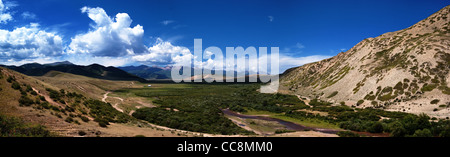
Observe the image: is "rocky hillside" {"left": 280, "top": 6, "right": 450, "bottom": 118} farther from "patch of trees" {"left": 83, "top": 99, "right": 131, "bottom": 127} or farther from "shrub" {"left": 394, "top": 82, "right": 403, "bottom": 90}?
"patch of trees" {"left": 83, "top": 99, "right": 131, "bottom": 127}

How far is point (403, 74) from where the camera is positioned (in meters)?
64.1

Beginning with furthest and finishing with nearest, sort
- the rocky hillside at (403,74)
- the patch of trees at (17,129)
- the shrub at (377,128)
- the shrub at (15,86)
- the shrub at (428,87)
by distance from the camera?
the shrub at (428,87)
the rocky hillside at (403,74)
the shrub at (377,128)
the shrub at (15,86)
the patch of trees at (17,129)

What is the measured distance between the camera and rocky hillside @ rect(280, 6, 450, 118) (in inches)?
2061

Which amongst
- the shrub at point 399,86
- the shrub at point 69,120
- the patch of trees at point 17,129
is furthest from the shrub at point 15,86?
the shrub at point 399,86

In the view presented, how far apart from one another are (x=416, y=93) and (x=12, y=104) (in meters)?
83.3

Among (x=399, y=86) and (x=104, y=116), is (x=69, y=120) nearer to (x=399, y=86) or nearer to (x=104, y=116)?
(x=104, y=116)

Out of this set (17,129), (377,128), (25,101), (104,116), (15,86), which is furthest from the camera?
(104,116)

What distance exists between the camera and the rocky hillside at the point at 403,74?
172ft

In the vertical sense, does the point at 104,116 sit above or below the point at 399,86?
below

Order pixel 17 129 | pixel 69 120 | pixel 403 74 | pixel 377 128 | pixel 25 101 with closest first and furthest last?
1. pixel 17 129
2. pixel 69 120
3. pixel 25 101
4. pixel 377 128
5. pixel 403 74

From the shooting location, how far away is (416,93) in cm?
5441

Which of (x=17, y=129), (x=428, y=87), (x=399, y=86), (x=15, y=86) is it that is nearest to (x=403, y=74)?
(x=399, y=86)

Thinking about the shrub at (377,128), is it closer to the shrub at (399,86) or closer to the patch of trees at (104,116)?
the shrub at (399,86)
